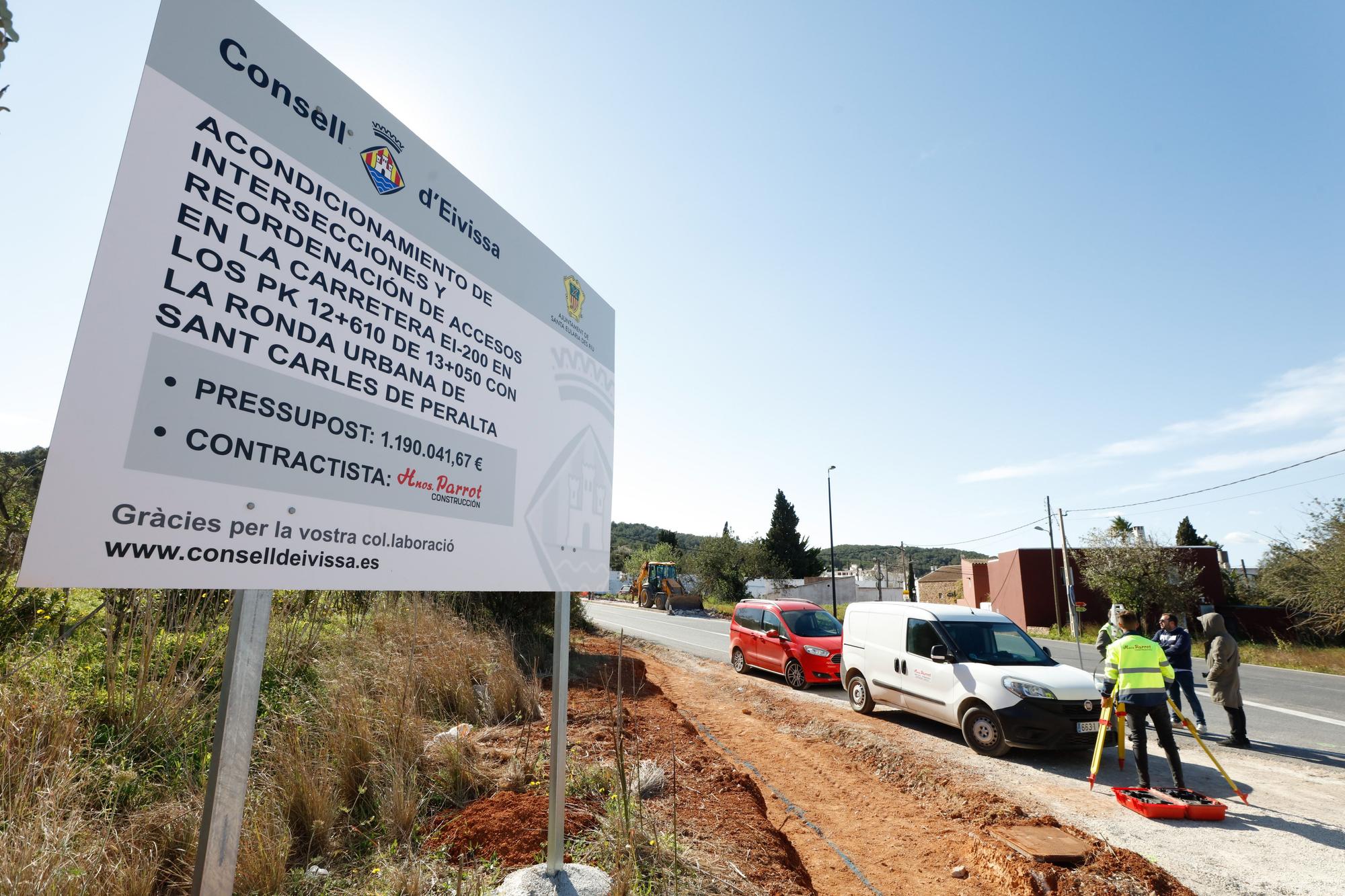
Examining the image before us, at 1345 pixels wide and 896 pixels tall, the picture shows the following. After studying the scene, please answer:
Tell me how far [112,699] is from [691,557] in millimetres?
57211

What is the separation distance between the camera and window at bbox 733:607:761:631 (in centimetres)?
1348

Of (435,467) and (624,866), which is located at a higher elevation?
(435,467)

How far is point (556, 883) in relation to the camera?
2.98 m

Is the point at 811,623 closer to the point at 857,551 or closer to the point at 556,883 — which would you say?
the point at 556,883

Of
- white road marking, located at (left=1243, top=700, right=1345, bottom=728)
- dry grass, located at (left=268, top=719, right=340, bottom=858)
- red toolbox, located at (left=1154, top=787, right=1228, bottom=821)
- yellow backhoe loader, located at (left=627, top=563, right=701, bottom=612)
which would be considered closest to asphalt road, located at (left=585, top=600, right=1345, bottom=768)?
white road marking, located at (left=1243, top=700, right=1345, bottom=728)

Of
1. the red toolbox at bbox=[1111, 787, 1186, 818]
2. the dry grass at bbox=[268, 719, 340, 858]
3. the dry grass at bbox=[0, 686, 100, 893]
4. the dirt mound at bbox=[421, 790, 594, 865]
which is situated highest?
the dry grass at bbox=[0, 686, 100, 893]

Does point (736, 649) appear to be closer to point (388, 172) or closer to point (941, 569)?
point (388, 172)

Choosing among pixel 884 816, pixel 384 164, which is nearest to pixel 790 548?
pixel 884 816

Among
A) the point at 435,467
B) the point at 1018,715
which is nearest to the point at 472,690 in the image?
the point at 435,467

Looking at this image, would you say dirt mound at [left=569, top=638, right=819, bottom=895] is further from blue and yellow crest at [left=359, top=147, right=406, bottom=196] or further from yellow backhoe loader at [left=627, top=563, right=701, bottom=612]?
yellow backhoe loader at [left=627, top=563, right=701, bottom=612]

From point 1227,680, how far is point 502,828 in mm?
9317

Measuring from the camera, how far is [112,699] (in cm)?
424

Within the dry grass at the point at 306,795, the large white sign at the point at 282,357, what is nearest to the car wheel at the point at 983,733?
the large white sign at the point at 282,357

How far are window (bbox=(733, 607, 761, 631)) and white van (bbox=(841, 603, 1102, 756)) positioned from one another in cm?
319
